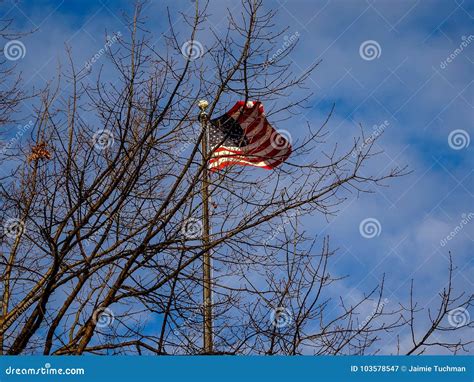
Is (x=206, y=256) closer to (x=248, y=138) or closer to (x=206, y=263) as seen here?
(x=206, y=263)

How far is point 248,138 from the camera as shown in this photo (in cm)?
575

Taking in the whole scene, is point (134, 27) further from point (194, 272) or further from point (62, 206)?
point (194, 272)

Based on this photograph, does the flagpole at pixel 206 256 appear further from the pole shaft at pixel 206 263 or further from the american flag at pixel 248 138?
the american flag at pixel 248 138

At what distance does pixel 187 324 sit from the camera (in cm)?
552

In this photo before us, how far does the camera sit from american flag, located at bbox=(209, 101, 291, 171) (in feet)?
17.9

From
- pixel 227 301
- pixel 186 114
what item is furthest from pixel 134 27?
pixel 227 301

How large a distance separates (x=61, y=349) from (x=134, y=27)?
277 centimetres

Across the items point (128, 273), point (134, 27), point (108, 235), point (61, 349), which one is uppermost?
point (134, 27)

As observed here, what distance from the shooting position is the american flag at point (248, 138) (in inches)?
215

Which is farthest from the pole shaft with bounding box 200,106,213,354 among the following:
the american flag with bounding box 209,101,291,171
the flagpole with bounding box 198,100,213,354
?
the american flag with bounding box 209,101,291,171

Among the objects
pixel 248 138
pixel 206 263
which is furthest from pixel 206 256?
pixel 248 138

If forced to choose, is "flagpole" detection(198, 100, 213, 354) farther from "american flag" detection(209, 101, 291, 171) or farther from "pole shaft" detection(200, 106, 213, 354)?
"american flag" detection(209, 101, 291, 171)

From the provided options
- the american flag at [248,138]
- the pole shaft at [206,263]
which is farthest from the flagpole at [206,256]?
the american flag at [248,138]

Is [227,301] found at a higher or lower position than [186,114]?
lower
